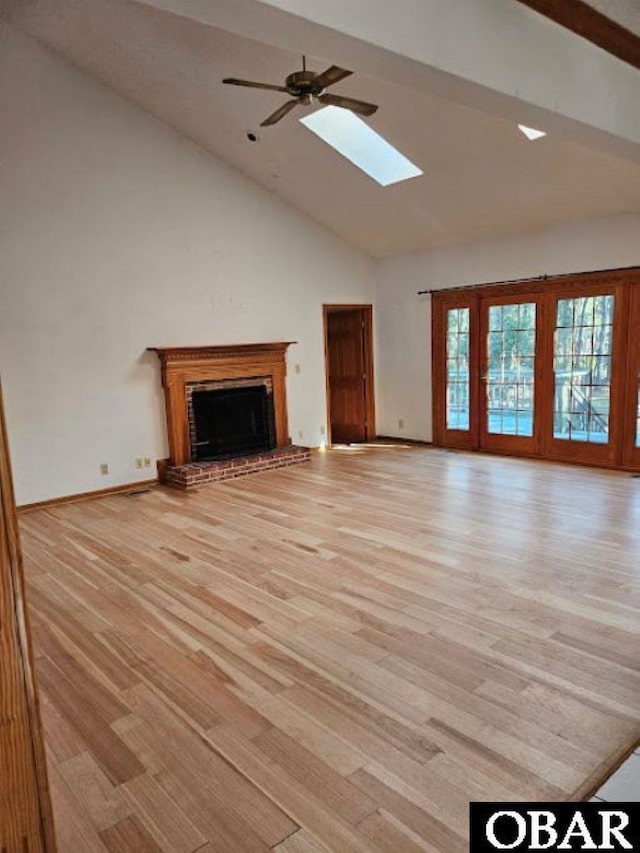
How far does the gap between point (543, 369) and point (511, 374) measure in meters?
0.42

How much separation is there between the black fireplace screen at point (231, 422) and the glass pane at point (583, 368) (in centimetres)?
339

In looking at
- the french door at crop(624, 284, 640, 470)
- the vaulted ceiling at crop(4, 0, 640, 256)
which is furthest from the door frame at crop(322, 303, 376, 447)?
the french door at crop(624, 284, 640, 470)

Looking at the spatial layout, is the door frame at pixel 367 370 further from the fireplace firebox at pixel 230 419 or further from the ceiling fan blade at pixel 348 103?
the ceiling fan blade at pixel 348 103

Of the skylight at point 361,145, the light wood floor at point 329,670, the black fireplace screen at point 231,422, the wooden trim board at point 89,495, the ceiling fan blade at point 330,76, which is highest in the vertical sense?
the skylight at point 361,145

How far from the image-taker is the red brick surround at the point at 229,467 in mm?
6109

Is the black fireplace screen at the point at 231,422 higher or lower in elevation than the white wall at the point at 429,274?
lower

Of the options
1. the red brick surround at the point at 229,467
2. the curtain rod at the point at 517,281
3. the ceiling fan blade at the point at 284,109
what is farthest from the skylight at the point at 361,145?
the red brick surround at the point at 229,467

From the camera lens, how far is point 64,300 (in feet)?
18.2

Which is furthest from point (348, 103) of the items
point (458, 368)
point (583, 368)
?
point (458, 368)

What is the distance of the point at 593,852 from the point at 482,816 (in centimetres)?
32

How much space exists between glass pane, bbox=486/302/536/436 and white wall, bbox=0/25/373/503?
111 inches

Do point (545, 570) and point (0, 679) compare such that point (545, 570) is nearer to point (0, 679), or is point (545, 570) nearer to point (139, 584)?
point (139, 584)

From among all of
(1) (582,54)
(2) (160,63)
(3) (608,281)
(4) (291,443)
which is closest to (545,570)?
(1) (582,54)

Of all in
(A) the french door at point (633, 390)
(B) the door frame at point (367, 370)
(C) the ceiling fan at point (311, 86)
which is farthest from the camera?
(B) the door frame at point (367, 370)
